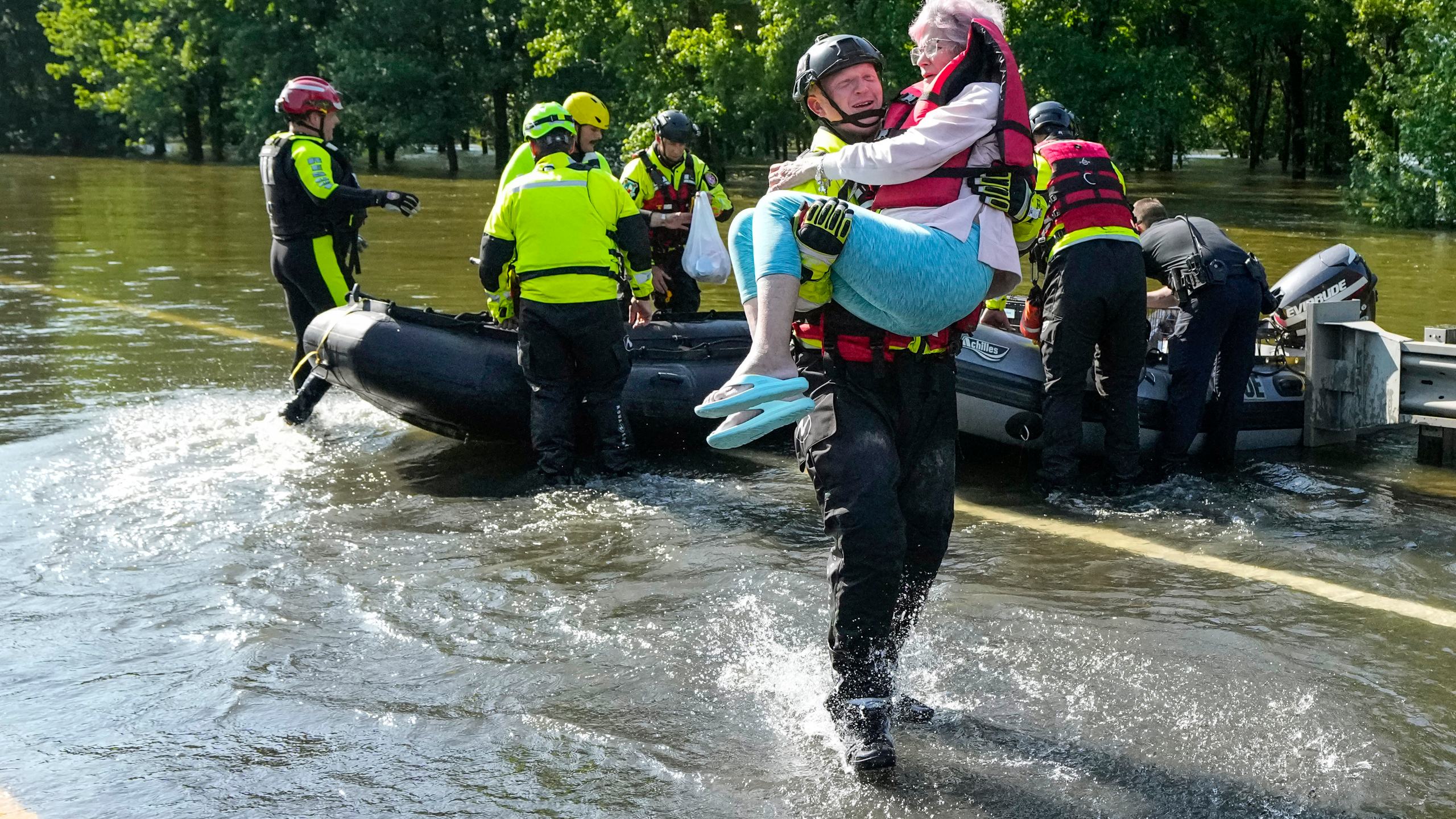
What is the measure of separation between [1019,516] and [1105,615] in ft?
5.19

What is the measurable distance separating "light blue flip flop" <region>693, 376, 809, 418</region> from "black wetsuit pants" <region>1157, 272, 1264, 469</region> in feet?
14.2

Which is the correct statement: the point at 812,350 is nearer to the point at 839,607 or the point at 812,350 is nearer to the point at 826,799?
the point at 839,607

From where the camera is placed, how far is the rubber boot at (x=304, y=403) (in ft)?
27.0

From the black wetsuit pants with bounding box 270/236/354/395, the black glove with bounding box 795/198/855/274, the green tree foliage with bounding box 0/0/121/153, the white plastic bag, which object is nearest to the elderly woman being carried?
the black glove with bounding box 795/198/855/274

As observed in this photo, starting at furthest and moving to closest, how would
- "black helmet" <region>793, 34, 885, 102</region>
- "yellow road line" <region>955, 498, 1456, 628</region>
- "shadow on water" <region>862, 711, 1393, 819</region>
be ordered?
"yellow road line" <region>955, 498, 1456, 628</region> → "black helmet" <region>793, 34, 885, 102</region> → "shadow on water" <region>862, 711, 1393, 819</region>

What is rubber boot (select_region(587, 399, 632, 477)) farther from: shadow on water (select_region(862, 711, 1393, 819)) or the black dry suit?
shadow on water (select_region(862, 711, 1393, 819))

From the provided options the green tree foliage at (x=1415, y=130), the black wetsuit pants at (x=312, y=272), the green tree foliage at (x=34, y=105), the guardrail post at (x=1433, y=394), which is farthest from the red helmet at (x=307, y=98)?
the green tree foliage at (x=34, y=105)

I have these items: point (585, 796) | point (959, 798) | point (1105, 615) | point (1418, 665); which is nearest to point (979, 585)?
point (1105, 615)

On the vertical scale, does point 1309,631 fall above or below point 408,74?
below

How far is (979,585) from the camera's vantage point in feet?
17.9

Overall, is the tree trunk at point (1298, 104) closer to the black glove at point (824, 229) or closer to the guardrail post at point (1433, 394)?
the guardrail post at point (1433, 394)

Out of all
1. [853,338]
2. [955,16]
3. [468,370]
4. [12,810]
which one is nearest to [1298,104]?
[468,370]

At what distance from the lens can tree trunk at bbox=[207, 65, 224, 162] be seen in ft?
158

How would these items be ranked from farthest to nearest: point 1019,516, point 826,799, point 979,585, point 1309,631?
point 1019,516
point 979,585
point 1309,631
point 826,799
